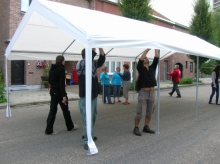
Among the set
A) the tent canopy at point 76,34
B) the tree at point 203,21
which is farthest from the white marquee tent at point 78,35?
the tree at point 203,21

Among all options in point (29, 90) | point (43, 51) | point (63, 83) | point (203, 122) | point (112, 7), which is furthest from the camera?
point (112, 7)

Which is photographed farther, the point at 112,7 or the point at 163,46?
the point at 112,7

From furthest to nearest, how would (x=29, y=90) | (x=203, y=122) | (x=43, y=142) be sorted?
(x=29, y=90), (x=203, y=122), (x=43, y=142)

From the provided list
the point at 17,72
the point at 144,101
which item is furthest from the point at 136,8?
the point at 144,101

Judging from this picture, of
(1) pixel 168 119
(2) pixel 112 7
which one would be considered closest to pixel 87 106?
(1) pixel 168 119

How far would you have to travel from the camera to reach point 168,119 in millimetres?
7148

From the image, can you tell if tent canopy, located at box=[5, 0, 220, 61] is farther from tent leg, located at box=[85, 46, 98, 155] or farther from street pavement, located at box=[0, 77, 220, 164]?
street pavement, located at box=[0, 77, 220, 164]

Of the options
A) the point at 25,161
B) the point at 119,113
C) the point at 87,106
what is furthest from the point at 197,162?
the point at 119,113

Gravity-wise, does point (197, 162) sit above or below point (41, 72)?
below

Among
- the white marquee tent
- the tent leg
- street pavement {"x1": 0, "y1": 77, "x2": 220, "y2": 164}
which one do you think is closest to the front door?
the white marquee tent

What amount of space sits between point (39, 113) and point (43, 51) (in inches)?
87.8

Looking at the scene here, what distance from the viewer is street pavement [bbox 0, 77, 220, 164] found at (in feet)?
13.3

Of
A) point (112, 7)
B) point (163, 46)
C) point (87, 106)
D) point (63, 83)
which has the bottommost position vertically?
point (87, 106)

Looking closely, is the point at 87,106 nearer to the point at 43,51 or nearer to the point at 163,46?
the point at 163,46
